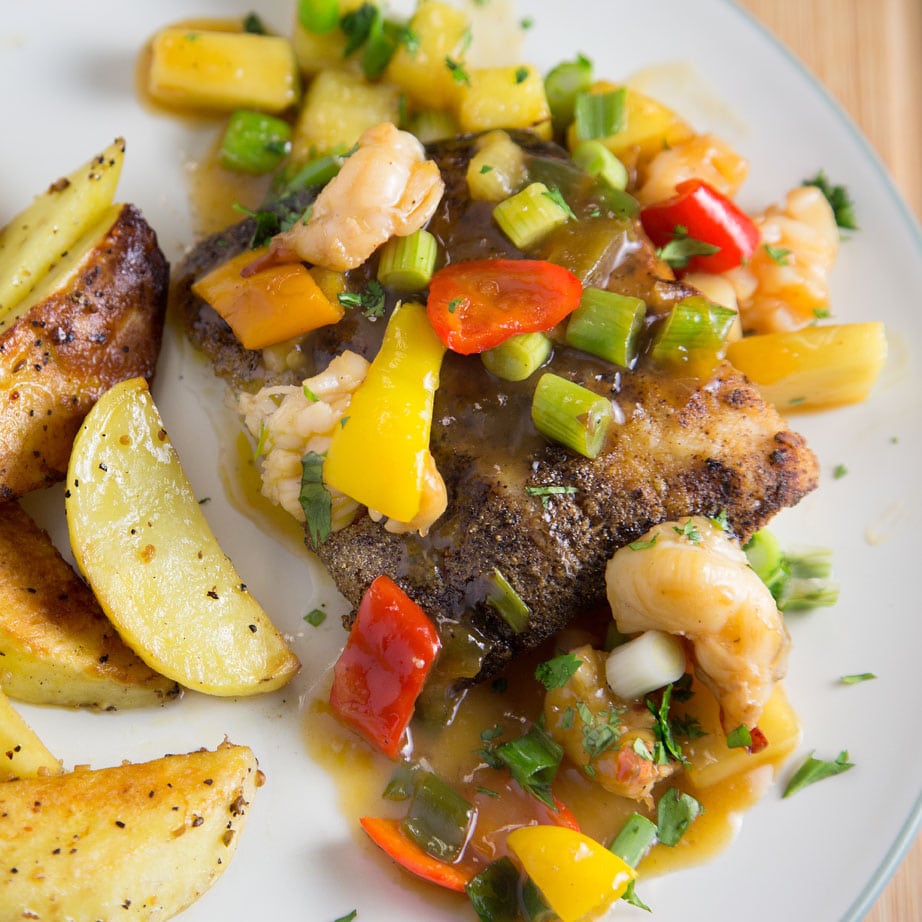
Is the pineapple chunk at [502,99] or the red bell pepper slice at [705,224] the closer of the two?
the red bell pepper slice at [705,224]

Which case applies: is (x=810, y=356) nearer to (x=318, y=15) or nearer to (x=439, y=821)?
(x=439, y=821)

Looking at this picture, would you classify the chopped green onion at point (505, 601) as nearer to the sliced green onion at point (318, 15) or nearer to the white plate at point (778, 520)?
the white plate at point (778, 520)

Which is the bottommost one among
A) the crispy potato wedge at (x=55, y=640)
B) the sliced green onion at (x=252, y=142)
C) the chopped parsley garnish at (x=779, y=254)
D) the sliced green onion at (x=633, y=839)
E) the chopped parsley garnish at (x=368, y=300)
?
the sliced green onion at (x=633, y=839)

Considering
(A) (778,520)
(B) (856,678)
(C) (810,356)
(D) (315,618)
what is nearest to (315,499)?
(D) (315,618)

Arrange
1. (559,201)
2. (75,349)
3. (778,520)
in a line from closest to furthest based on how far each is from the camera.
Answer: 1. (75,349)
2. (559,201)
3. (778,520)

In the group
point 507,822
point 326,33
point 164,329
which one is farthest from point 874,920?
point 326,33

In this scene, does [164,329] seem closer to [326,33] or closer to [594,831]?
[326,33]

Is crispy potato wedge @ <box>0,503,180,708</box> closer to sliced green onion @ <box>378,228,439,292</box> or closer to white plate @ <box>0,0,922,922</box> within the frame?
white plate @ <box>0,0,922,922</box>

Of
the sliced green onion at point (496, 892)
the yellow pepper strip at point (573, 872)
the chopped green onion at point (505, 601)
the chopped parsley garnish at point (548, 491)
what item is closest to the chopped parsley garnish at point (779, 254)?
the chopped parsley garnish at point (548, 491)

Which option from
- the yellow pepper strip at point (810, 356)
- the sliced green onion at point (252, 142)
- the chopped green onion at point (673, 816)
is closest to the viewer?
the chopped green onion at point (673, 816)
